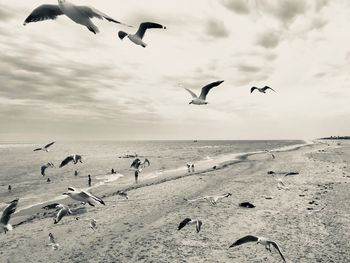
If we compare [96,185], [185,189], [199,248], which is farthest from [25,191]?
[199,248]

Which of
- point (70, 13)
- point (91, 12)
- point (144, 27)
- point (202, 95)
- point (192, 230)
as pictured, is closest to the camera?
point (91, 12)

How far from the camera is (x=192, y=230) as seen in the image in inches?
698

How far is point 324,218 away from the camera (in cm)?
1919

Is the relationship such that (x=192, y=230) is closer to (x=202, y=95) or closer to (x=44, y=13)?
(x=202, y=95)

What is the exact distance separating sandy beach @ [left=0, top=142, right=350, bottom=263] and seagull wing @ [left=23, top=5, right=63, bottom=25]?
34.2 ft

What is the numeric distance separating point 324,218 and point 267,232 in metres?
4.35

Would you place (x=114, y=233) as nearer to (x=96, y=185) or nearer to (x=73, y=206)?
(x=73, y=206)

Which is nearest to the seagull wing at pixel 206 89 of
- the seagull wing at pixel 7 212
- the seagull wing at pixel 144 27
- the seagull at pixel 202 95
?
the seagull at pixel 202 95

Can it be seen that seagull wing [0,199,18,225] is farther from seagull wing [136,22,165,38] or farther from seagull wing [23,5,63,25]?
seagull wing [136,22,165,38]

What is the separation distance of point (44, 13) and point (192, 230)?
44.0ft

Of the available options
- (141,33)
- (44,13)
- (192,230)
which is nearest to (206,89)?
(141,33)

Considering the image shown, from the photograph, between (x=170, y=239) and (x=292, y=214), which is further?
(x=292, y=214)

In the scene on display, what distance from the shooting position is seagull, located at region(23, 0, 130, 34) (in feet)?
20.4

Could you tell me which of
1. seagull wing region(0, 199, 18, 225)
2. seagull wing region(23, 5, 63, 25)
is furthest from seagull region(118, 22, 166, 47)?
seagull wing region(0, 199, 18, 225)
